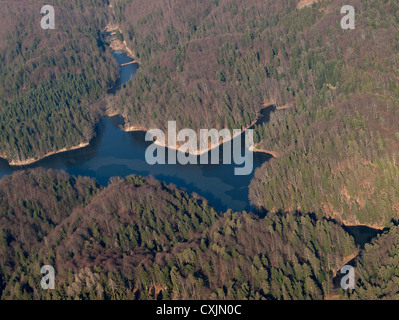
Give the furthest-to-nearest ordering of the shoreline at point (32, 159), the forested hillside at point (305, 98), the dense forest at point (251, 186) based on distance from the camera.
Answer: the shoreline at point (32, 159), the forested hillside at point (305, 98), the dense forest at point (251, 186)

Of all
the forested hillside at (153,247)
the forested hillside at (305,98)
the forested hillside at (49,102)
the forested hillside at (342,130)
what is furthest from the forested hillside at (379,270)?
the forested hillside at (49,102)

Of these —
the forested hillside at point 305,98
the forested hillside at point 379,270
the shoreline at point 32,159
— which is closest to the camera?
the forested hillside at point 379,270

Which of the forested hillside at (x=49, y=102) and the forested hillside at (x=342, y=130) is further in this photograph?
the forested hillside at (x=49, y=102)

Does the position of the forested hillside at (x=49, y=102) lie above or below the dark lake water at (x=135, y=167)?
above

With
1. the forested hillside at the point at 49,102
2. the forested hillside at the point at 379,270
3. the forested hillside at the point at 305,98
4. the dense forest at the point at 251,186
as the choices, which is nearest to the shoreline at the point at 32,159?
the forested hillside at the point at 49,102

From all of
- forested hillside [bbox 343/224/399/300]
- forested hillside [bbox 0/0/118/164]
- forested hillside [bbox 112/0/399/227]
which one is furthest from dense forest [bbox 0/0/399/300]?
forested hillside [bbox 0/0/118/164]

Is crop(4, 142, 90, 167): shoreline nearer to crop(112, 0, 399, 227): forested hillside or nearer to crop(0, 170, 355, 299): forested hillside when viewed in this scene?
crop(112, 0, 399, 227): forested hillside

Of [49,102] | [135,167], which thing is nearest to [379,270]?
[135,167]

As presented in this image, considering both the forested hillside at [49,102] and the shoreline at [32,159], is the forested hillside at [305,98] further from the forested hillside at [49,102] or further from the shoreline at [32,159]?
the shoreline at [32,159]
